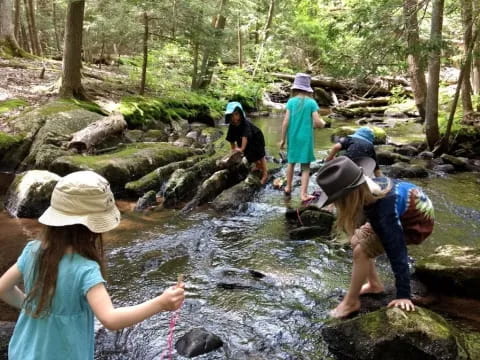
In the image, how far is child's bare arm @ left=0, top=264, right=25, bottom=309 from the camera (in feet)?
6.73

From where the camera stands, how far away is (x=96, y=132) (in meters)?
9.66

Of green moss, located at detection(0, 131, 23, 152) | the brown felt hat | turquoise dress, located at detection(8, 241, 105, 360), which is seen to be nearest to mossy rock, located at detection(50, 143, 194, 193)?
green moss, located at detection(0, 131, 23, 152)

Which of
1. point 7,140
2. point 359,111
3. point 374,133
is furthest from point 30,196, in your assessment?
point 359,111

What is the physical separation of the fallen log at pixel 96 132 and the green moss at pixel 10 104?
2321mm

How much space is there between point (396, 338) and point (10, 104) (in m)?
10.6

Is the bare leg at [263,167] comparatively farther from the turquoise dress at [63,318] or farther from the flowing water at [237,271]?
the turquoise dress at [63,318]

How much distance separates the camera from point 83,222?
196 cm

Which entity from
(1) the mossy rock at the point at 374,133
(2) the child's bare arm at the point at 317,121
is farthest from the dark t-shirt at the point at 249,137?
(1) the mossy rock at the point at 374,133

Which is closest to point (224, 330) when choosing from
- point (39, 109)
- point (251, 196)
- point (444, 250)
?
point (444, 250)

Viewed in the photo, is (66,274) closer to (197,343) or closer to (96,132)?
(197,343)

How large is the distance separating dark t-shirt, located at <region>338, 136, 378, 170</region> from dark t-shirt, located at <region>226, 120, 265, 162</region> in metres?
2.57

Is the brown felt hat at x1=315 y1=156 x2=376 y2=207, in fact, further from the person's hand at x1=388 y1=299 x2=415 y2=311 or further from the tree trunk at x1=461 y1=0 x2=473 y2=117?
the tree trunk at x1=461 y1=0 x2=473 y2=117

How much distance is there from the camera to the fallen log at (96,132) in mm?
9225

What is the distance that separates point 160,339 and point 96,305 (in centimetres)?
198
